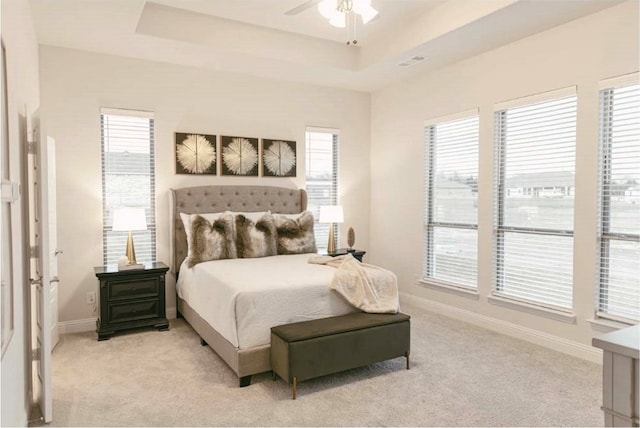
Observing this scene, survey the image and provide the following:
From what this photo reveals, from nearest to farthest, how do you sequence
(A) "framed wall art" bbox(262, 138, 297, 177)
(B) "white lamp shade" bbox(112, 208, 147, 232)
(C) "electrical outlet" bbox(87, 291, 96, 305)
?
(B) "white lamp shade" bbox(112, 208, 147, 232) < (C) "electrical outlet" bbox(87, 291, 96, 305) < (A) "framed wall art" bbox(262, 138, 297, 177)

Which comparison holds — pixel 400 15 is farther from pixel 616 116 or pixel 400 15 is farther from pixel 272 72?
pixel 616 116

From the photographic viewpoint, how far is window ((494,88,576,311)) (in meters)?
3.86

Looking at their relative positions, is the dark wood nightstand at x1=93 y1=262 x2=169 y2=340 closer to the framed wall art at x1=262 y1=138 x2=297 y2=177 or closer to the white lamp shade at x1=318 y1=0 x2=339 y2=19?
the framed wall art at x1=262 y1=138 x2=297 y2=177

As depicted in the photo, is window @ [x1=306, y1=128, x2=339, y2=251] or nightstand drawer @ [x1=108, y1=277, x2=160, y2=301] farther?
window @ [x1=306, y1=128, x2=339, y2=251]

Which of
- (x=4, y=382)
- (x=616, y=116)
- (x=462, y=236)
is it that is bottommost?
(x=4, y=382)

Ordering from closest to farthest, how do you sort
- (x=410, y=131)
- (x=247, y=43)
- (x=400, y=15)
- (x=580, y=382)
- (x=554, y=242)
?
(x=580, y=382), (x=554, y=242), (x=400, y=15), (x=247, y=43), (x=410, y=131)

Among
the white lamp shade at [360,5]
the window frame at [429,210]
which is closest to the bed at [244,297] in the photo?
the window frame at [429,210]

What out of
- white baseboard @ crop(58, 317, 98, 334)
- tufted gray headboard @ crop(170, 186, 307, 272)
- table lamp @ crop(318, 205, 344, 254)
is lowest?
white baseboard @ crop(58, 317, 98, 334)

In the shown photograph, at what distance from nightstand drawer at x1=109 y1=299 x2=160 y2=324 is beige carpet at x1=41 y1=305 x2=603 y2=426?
27 cm

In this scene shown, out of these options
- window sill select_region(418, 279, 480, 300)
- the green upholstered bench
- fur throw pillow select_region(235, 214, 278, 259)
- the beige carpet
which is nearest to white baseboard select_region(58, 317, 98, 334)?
the beige carpet

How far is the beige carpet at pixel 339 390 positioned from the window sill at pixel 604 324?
0.32m

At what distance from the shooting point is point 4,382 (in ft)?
5.97

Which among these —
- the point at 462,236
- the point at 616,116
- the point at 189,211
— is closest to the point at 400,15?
the point at 616,116

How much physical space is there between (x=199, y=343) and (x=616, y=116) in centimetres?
414
